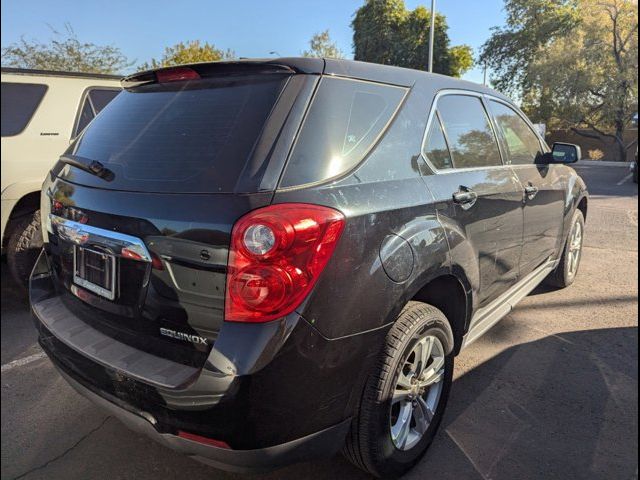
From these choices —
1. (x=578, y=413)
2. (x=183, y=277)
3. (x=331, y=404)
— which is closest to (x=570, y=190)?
(x=578, y=413)

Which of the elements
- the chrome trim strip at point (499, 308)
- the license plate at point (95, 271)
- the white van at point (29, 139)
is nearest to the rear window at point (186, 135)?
the license plate at point (95, 271)

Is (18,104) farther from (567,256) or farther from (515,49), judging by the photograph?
(515,49)

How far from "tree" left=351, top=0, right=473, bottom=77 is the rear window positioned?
88.7 ft

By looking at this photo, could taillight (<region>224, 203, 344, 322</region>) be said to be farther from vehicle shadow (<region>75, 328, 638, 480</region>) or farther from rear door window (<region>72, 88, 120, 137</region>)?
rear door window (<region>72, 88, 120, 137</region>)

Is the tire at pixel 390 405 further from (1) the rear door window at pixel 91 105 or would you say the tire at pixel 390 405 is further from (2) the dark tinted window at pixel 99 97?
(2) the dark tinted window at pixel 99 97

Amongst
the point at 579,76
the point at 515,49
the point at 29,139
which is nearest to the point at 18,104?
the point at 29,139

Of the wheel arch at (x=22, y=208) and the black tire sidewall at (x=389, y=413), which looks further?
the wheel arch at (x=22, y=208)

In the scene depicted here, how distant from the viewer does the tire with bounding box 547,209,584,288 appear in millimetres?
4480

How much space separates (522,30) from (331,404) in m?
30.8

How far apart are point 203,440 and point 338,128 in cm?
127

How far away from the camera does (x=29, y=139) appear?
4316mm

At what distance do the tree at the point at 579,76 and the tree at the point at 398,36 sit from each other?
4129 mm

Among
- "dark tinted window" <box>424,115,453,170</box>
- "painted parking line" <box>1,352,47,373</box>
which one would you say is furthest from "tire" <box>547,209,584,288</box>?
"painted parking line" <box>1,352,47,373</box>

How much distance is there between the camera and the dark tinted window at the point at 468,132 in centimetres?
268
